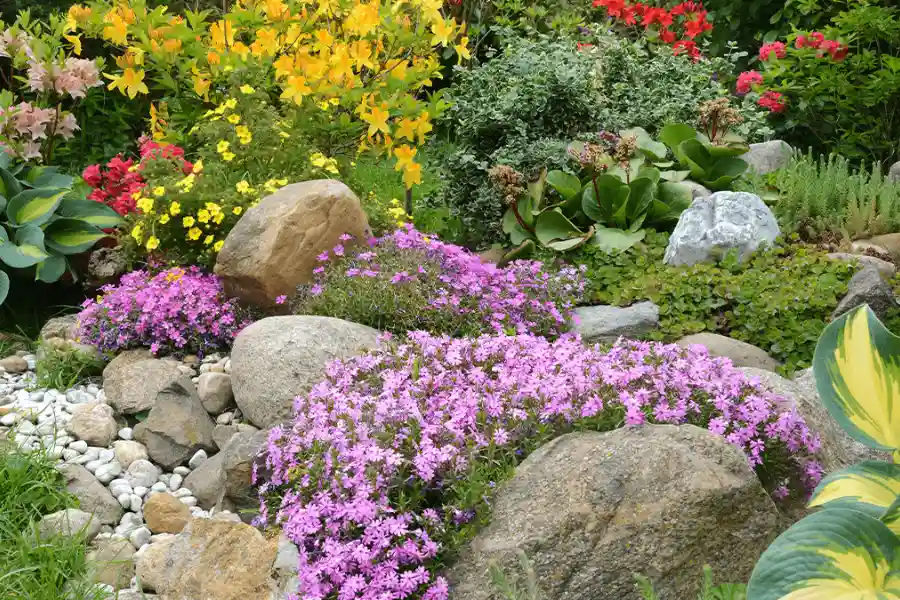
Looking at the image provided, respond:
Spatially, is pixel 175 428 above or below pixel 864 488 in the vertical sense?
below

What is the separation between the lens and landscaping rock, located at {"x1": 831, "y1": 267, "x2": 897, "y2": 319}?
445cm

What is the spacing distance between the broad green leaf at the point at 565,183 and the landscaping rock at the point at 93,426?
2874mm

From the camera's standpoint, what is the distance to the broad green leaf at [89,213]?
524cm

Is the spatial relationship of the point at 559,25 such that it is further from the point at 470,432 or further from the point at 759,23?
the point at 470,432

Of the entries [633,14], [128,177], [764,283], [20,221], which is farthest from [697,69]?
[20,221]

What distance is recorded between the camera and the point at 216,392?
161 inches

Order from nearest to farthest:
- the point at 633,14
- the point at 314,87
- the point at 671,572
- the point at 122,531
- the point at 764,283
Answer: the point at 671,572, the point at 122,531, the point at 764,283, the point at 314,87, the point at 633,14

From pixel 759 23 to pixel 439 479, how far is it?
309 inches

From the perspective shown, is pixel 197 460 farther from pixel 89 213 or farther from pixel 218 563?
pixel 89 213

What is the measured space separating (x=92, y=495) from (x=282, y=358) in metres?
0.89

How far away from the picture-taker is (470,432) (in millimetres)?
2689

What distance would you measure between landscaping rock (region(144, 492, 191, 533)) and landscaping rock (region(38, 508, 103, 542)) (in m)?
0.19

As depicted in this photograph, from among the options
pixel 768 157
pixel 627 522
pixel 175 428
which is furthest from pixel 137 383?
pixel 768 157

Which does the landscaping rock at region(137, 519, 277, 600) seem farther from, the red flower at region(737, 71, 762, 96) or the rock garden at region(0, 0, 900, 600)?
the red flower at region(737, 71, 762, 96)
